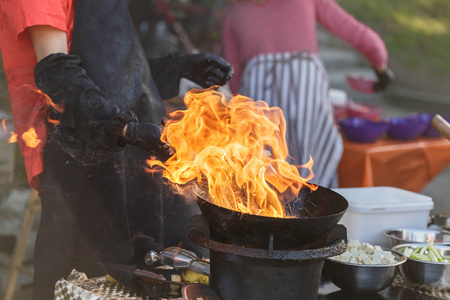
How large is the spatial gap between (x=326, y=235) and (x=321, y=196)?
0.76ft

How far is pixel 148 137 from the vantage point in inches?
78.0

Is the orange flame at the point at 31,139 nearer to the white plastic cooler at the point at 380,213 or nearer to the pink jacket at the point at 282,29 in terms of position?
the white plastic cooler at the point at 380,213

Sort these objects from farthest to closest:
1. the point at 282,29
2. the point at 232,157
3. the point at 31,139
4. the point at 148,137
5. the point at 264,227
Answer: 1. the point at 282,29
2. the point at 31,139
3. the point at 232,157
4. the point at 148,137
5. the point at 264,227

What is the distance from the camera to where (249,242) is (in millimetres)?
1849

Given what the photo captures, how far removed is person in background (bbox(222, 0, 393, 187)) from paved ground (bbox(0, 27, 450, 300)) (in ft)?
6.61

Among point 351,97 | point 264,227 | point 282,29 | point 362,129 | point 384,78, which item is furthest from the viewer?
point 351,97

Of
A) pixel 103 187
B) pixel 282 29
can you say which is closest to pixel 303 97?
pixel 282 29

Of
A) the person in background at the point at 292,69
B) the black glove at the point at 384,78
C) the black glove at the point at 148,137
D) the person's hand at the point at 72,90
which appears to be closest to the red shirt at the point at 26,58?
the person's hand at the point at 72,90

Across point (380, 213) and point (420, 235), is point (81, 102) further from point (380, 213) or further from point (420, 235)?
point (420, 235)

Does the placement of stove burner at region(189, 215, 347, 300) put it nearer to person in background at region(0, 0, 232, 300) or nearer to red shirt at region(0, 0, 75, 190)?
person in background at region(0, 0, 232, 300)

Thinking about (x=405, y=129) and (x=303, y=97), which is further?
(x=405, y=129)

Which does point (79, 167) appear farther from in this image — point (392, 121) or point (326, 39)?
point (326, 39)

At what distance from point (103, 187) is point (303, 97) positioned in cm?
220

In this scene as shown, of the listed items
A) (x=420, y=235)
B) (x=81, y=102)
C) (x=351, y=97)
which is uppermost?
(x=81, y=102)
